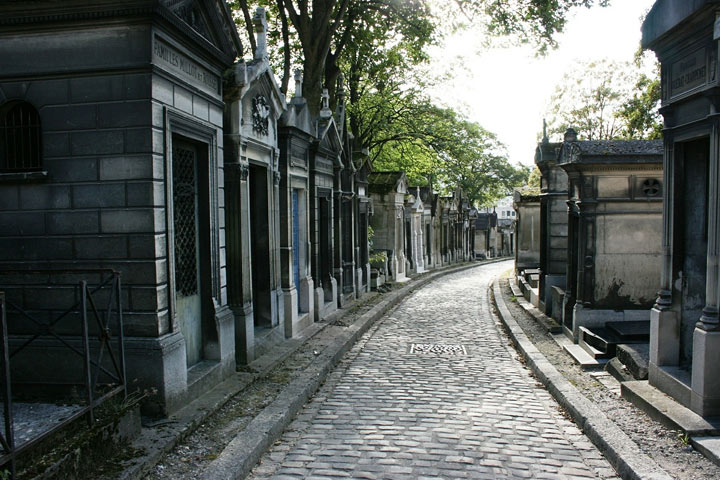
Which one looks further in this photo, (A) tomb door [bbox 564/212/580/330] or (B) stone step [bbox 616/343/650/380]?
(A) tomb door [bbox 564/212/580/330]

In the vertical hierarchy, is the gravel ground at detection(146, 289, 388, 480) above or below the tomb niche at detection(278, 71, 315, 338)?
below

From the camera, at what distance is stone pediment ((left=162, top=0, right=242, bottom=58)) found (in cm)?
628

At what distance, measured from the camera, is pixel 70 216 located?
18.9 ft

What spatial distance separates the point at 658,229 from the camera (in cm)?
981

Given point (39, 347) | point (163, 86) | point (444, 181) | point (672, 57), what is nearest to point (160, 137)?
point (163, 86)

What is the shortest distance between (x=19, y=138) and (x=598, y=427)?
20.8 feet

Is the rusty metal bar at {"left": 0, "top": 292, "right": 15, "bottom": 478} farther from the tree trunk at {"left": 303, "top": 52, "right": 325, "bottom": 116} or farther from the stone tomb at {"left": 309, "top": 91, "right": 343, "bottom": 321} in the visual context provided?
the tree trunk at {"left": 303, "top": 52, "right": 325, "bottom": 116}

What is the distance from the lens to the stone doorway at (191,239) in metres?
6.64

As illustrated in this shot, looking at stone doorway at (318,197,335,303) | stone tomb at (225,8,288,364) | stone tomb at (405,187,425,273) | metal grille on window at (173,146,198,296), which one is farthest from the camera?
stone tomb at (405,187,425,273)

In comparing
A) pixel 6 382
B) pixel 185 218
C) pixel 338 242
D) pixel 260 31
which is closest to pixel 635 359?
pixel 185 218

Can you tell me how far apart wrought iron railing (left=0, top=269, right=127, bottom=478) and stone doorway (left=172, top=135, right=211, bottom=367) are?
1.03 m

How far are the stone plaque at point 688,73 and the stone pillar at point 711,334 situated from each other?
564 mm

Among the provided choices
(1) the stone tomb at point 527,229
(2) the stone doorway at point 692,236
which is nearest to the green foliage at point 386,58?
(1) the stone tomb at point 527,229

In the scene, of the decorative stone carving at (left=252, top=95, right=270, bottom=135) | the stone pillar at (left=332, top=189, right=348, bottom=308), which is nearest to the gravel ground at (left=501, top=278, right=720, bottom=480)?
the decorative stone carving at (left=252, top=95, right=270, bottom=135)
